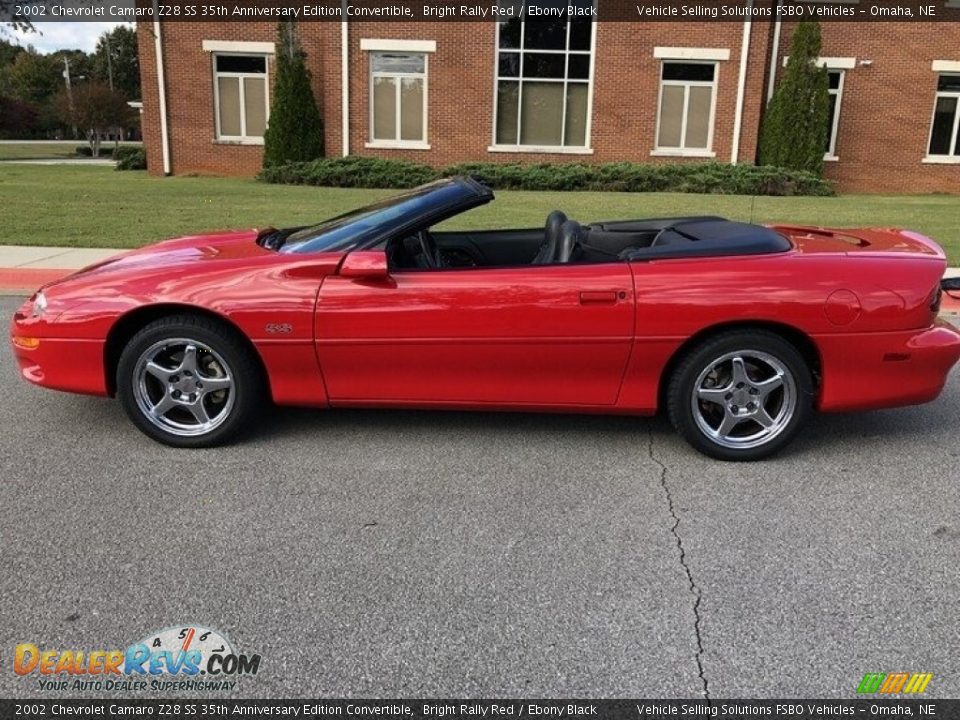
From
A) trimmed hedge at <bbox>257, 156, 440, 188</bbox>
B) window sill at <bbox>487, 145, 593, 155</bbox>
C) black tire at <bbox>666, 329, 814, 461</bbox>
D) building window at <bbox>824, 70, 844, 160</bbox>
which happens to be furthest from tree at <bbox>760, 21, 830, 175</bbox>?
black tire at <bbox>666, 329, 814, 461</bbox>

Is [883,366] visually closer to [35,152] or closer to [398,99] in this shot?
[398,99]

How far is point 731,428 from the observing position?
4.04 meters

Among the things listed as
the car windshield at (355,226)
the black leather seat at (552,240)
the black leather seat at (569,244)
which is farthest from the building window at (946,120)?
the car windshield at (355,226)

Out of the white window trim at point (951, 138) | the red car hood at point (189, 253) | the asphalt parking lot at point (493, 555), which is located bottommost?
the asphalt parking lot at point (493, 555)

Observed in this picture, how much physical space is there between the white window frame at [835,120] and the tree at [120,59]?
80.5m

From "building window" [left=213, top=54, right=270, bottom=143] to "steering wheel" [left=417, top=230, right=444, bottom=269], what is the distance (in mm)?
19455

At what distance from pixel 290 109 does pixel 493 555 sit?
19.9m

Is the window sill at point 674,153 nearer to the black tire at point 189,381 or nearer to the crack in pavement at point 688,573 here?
the crack in pavement at point 688,573

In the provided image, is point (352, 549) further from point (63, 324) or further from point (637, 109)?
point (637, 109)

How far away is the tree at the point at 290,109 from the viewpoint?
20859 millimetres

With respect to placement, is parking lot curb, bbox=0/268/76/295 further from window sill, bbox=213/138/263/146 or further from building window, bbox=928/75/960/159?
building window, bbox=928/75/960/159

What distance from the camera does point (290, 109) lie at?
21000mm

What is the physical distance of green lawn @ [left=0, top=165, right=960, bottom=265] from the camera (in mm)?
11930

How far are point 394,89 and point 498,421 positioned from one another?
1908cm
